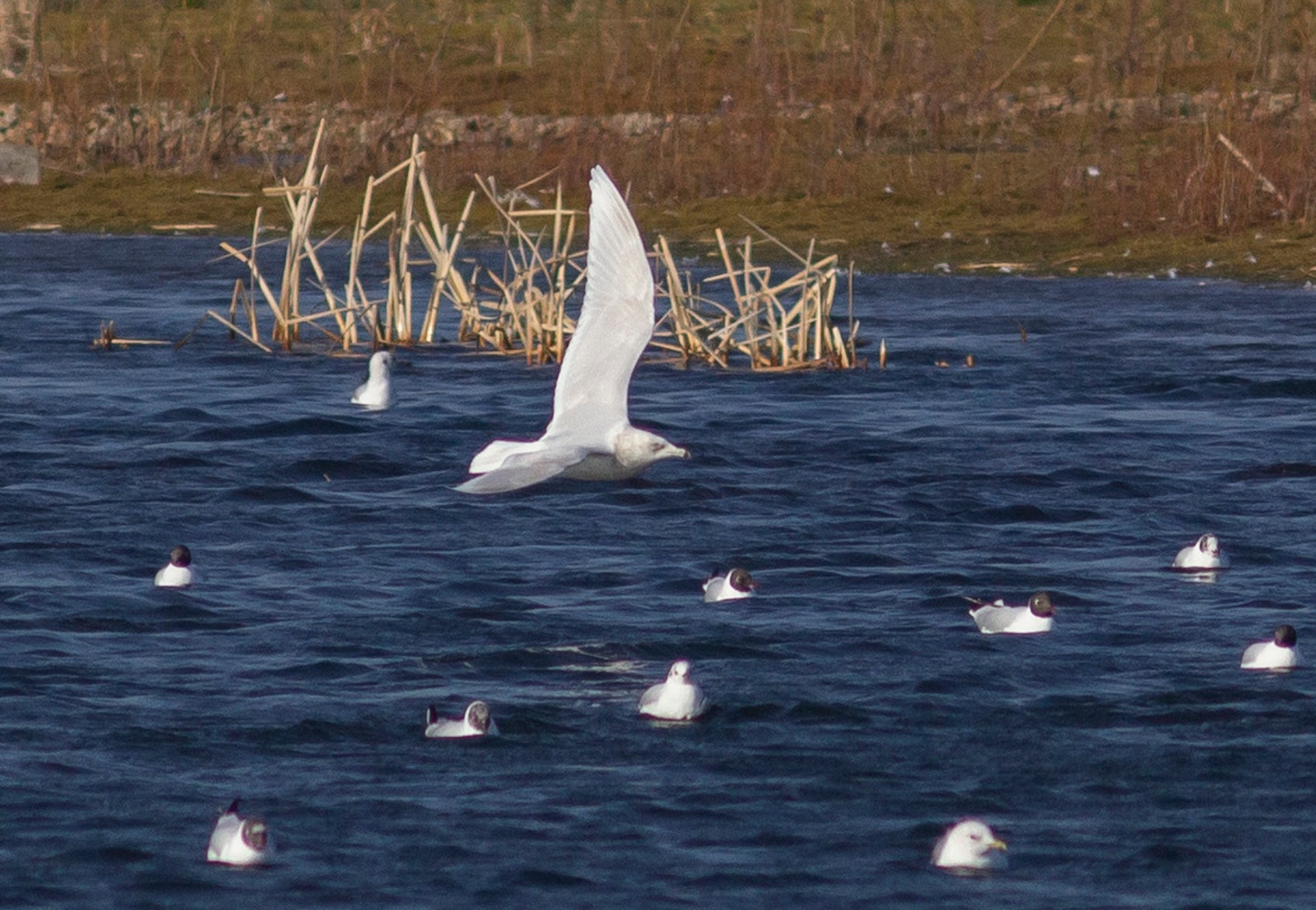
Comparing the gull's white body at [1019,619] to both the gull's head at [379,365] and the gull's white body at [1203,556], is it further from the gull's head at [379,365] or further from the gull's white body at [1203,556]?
the gull's head at [379,365]

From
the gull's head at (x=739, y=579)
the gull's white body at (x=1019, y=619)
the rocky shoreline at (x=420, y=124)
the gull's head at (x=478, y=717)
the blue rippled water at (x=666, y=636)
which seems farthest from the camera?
the rocky shoreline at (x=420, y=124)

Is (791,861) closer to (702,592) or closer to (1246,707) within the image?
(1246,707)

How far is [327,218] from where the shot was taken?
93.4ft

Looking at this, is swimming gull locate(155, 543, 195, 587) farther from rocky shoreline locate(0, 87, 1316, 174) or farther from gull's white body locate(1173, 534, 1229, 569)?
rocky shoreline locate(0, 87, 1316, 174)

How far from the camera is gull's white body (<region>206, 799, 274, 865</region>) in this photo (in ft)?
25.8

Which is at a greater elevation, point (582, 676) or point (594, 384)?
point (594, 384)

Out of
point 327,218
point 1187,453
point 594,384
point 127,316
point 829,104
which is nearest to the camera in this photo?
point 594,384

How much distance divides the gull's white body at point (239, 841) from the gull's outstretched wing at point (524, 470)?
2.60 m

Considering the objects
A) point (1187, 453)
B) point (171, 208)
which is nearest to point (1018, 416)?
point (1187, 453)

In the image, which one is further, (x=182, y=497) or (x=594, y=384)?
(x=182, y=497)

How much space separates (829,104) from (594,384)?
69.2 ft

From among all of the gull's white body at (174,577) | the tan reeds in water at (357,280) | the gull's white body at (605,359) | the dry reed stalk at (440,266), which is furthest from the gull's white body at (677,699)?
the tan reeds in water at (357,280)

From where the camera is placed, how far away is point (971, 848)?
7.87 meters

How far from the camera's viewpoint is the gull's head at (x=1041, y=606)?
36.6 feet
